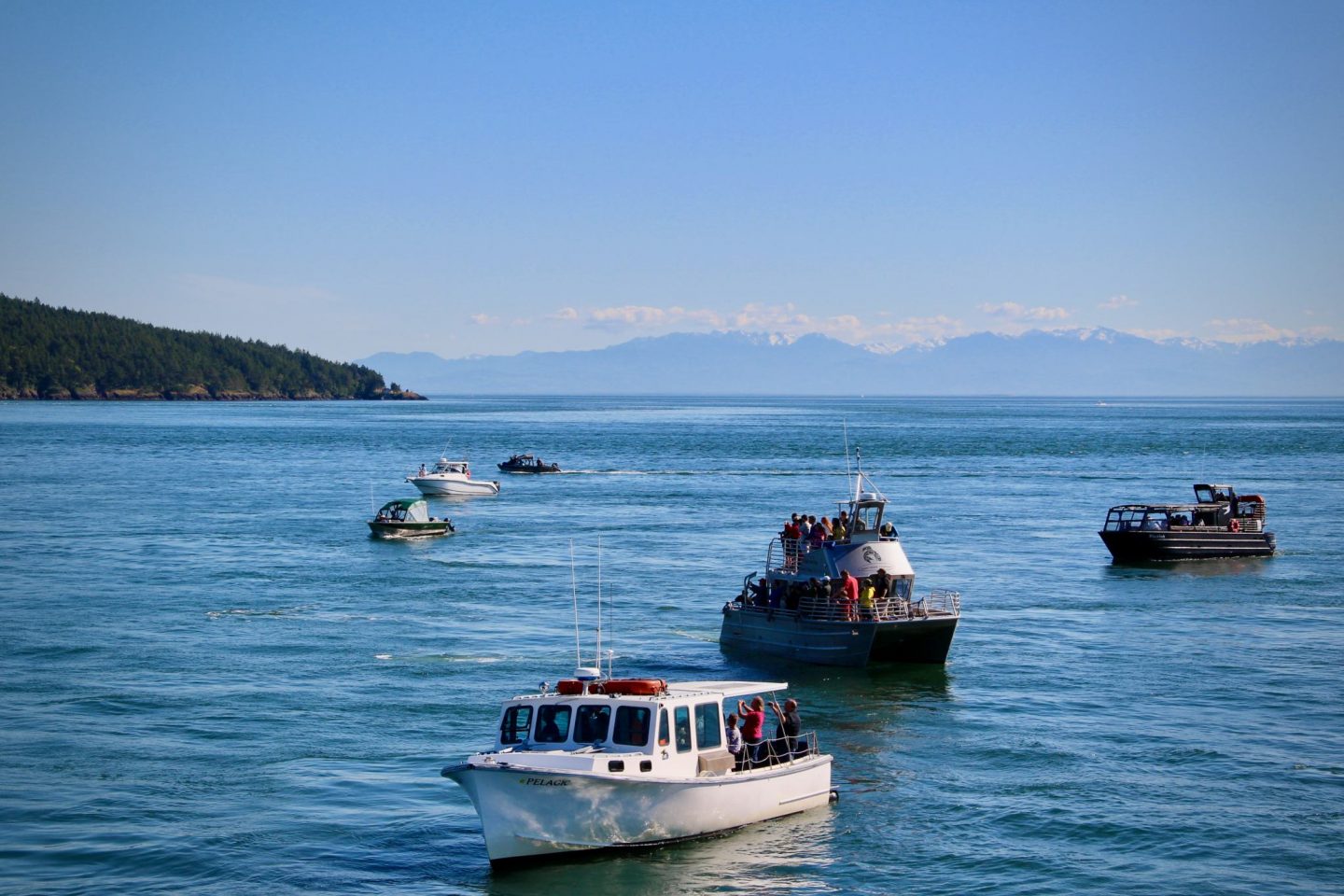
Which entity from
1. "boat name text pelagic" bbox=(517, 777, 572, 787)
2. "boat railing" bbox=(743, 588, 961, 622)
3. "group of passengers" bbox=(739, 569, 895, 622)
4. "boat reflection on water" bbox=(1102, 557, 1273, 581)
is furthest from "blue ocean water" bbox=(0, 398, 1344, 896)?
"boat name text pelagic" bbox=(517, 777, 572, 787)

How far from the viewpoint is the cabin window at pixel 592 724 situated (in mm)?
25094

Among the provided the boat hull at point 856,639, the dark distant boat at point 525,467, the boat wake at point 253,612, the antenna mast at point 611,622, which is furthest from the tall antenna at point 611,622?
the dark distant boat at point 525,467

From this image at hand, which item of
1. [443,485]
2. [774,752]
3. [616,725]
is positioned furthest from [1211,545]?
[443,485]

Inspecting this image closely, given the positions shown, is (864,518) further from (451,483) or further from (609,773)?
(451,483)

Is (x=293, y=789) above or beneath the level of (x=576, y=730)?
beneath

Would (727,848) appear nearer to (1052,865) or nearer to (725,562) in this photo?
(1052,865)

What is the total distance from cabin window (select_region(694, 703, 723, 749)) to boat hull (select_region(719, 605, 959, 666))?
49.4 ft

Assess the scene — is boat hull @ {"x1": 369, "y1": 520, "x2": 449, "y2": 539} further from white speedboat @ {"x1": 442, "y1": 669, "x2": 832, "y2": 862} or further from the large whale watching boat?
white speedboat @ {"x1": 442, "y1": 669, "x2": 832, "y2": 862}

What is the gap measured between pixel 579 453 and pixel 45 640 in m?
123

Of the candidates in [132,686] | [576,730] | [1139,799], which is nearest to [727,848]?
[576,730]

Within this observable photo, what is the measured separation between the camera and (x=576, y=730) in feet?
82.4

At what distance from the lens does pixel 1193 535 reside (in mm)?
70250

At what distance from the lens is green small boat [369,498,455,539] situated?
74.9 metres

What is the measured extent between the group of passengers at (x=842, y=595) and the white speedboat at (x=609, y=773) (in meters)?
14.5
